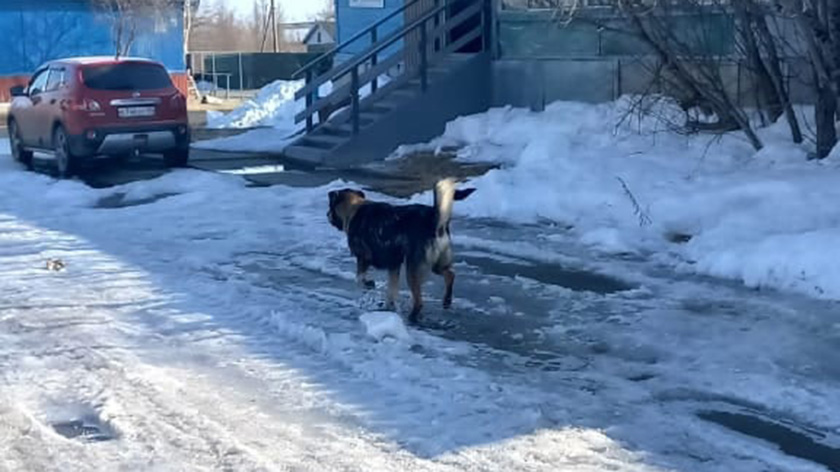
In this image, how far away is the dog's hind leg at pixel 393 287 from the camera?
8266 millimetres

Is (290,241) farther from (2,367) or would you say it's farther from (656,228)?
(2,367)

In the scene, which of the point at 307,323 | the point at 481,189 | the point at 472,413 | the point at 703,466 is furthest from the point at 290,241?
the point at 703,466

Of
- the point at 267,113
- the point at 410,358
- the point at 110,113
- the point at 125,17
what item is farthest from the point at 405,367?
the point at 125,17

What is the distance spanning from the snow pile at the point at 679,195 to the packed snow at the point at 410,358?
4.4 inches

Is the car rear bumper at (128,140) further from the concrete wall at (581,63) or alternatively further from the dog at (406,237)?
the dog at (406,237)

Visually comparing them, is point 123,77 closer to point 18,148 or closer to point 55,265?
point 18,148

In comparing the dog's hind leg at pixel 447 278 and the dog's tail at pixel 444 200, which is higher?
the dog's tail at pixel 444 200

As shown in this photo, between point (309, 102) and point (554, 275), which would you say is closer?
point (554, 275)

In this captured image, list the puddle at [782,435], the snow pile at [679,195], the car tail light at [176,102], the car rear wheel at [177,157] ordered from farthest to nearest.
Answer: the car rear wheel at [177,157] → the car tail light at [176,102] → the snow pile at [679,195] → the puddle at [782,435]

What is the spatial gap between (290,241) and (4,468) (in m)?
6.28

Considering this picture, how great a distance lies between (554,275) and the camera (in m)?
9.81

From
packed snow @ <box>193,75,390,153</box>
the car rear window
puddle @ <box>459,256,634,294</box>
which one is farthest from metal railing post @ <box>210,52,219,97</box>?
puddle @ <box>459,256,634,294</box>

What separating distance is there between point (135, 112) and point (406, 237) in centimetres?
1087

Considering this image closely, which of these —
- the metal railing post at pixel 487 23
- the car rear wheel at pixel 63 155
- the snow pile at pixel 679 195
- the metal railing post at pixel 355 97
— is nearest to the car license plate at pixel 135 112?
the car rear wheel at pixel 63 155
